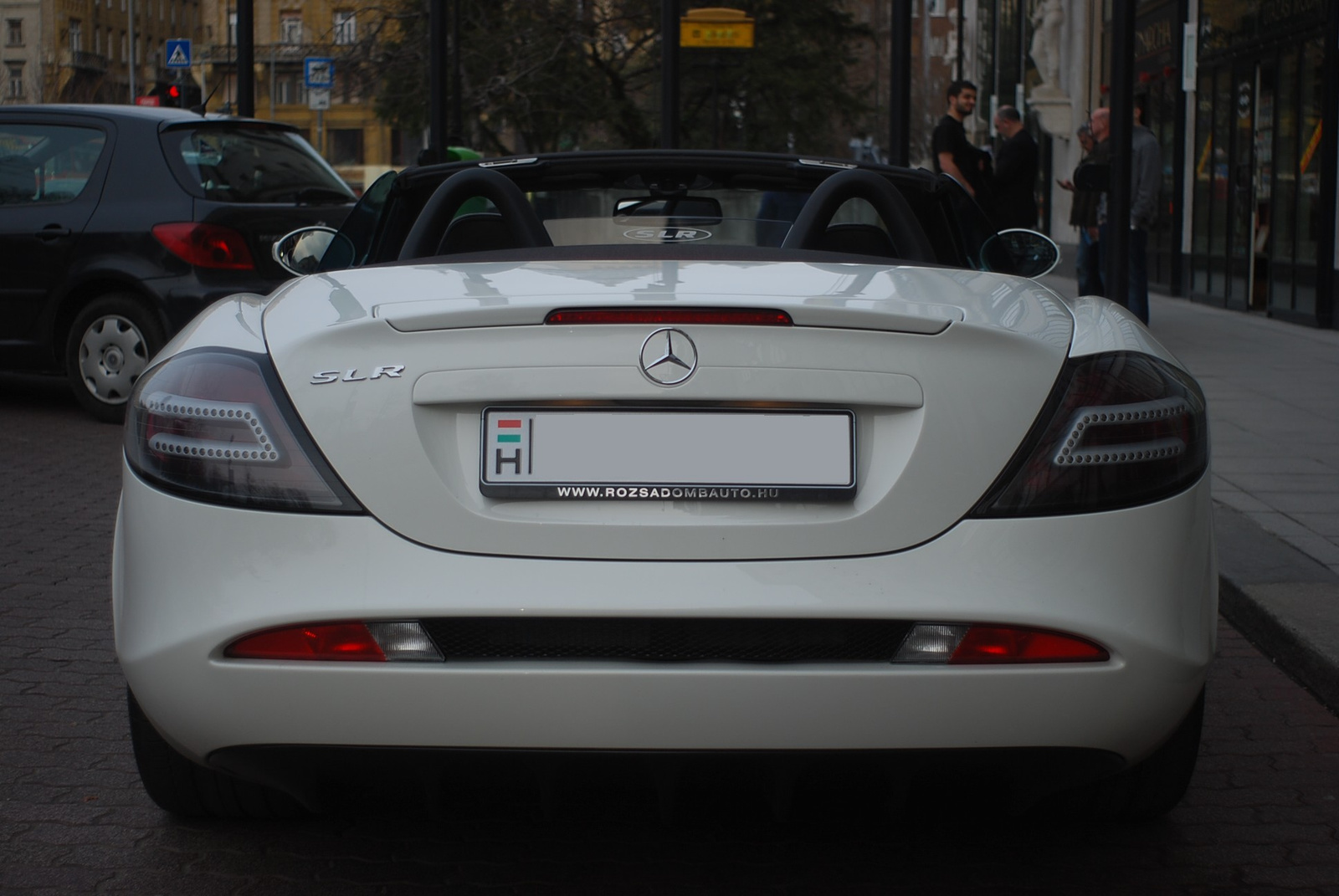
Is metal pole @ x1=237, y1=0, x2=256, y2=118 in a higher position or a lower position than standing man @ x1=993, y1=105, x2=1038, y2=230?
higher

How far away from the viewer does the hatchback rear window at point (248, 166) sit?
32.2 feet

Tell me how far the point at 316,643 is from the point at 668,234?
1543mm

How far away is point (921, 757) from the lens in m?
2.69

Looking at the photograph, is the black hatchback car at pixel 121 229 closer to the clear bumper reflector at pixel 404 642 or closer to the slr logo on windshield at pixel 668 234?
the slr logo on windshield at pixel 668 234

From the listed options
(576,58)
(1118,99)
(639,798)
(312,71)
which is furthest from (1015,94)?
(639,798)

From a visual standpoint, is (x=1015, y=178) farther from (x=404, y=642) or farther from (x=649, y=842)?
(x=404, y=642)

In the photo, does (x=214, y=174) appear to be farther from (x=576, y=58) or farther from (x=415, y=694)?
(x=576, y=58)

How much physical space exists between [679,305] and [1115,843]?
54.4 inches

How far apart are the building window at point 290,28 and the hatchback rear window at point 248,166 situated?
230 ft

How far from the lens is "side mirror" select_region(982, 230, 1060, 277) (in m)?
4.45

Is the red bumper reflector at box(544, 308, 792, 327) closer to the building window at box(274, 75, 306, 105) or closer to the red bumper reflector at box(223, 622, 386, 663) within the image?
the red bumper reflector at box(223, 622, 386, 663)

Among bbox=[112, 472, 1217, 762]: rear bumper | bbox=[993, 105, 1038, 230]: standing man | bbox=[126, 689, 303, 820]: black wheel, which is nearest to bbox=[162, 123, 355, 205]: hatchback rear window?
bbox=[993, 105, 1038, 230]: standing man

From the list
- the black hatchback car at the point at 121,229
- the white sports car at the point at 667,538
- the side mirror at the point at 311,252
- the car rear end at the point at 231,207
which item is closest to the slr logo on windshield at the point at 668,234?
the side mirror at the point at 311,252

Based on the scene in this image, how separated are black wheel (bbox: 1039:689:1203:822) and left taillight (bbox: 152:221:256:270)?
283 inches
